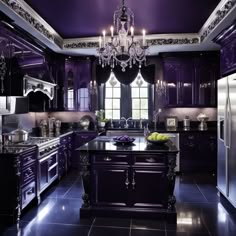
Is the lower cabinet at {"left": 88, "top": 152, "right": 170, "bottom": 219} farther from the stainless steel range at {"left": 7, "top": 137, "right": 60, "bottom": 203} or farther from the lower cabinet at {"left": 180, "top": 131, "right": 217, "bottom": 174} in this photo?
the lower cabinet at {"left": 180, "top": 131, "right": 217, "bottom": 174}

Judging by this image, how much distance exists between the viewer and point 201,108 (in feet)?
20.6

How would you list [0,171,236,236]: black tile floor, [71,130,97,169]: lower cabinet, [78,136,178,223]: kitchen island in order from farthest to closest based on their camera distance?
[71,130,97,169]: lower cabinet → [78,136,178,223]: kitchen island → [0,171,236,236]: black tile floor

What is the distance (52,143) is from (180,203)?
7.42ft

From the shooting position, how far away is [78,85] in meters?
6.18

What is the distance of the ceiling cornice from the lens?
3.48m

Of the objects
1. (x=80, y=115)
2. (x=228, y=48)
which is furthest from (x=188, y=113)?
(x=80, y=115)

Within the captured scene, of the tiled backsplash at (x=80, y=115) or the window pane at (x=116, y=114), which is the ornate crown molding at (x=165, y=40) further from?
the window pane at (x=116, y=114)

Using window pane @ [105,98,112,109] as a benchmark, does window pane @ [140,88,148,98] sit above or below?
above

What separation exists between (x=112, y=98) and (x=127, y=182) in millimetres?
3598

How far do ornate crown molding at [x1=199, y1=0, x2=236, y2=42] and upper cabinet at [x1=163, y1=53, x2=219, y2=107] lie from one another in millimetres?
989

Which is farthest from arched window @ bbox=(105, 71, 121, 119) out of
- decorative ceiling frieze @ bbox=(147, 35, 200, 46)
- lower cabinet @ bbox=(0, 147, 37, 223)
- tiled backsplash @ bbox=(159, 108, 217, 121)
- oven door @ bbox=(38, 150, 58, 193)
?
lower cabinet @ bbox=(0, 147, 37, 223)

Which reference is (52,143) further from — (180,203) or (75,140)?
(180,203)

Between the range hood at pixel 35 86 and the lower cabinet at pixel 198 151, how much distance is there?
2899 mm

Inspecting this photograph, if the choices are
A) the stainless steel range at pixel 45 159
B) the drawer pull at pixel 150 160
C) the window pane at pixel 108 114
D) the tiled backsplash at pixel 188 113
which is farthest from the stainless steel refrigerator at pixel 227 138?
the window pane at pixel 108 114
